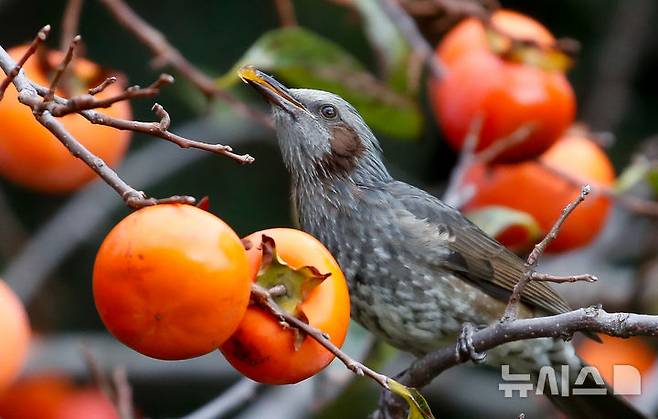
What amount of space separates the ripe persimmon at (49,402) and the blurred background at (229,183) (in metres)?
0.10

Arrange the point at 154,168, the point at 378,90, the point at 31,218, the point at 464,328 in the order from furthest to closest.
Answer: the point at 31,218 → the point at 154,168 → the point at 378,90 → the point at 464,328

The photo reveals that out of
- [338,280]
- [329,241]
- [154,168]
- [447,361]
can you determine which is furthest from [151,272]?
[154,168]

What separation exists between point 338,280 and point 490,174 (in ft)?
5.23

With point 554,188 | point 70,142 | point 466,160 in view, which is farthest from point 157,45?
point 70,142

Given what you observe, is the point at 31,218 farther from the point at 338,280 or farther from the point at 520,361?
the point at 338,280

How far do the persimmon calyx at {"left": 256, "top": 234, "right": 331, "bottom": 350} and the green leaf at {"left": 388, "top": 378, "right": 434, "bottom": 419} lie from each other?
0.16 metres

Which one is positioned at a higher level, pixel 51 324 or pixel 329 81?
pixel 329 81

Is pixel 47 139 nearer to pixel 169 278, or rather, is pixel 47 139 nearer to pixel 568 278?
pixel 169 278

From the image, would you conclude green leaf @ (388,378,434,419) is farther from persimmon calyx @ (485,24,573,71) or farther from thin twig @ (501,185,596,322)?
persimmon calyx @ (485,24,573,71)

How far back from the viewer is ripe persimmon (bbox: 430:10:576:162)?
2969mm

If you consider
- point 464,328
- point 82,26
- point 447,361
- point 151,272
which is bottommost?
point 151,272

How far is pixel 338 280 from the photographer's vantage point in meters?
1.73

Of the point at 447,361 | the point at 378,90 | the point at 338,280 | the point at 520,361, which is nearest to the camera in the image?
the point at 338,280

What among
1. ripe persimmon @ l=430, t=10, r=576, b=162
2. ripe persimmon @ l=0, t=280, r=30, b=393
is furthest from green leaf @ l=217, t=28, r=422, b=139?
ripe persimmon @ l=0, t=280, r=30, b=393
